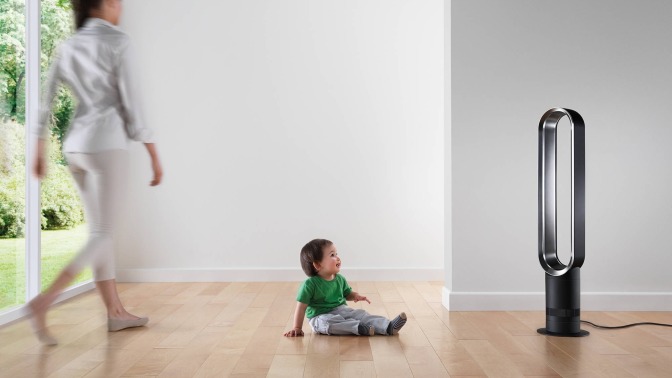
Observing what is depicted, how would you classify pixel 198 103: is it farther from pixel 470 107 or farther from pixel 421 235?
pixel 470 107

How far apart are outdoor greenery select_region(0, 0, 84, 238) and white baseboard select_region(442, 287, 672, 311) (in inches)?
87.5

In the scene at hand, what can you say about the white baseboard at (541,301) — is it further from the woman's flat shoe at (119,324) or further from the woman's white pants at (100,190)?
the woman's white pants at (100,190)

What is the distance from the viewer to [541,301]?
12.6 ft

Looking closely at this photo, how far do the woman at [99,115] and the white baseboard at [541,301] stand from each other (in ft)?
5.59

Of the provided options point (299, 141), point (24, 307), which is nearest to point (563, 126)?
point (299, 141)

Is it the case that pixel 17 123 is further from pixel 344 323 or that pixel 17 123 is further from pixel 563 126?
pixel 563 126

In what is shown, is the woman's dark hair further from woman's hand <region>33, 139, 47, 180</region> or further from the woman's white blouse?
woman's hand <region>33, 139, 47, 180</region>

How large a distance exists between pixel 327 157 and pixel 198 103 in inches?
38.8

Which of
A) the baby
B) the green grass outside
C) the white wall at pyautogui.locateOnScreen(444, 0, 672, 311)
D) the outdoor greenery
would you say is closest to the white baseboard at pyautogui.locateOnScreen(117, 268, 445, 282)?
the green grass outside

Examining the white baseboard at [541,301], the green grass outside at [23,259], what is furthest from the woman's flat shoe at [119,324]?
the white baseboard at [541,301]

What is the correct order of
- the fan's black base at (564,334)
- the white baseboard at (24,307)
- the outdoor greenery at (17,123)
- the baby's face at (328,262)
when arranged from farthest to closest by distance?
1. the outdoor greenery at (17,123)
2. the white baseboard at (24,307)
3. the baby's face at (328,262)
4. the fan's black base at (564,334)

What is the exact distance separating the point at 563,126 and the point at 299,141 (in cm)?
198

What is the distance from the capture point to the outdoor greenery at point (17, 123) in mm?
3541

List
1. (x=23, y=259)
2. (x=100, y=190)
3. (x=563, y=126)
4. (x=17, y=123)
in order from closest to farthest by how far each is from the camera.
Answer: (x=100, y=190) < (x=17, y=123) < (x=23, y=259) < (x=563, y=126)
